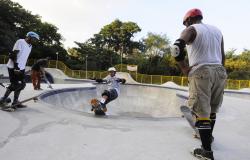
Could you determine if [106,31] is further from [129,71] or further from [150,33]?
[129,71]

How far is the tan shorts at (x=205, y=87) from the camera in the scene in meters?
3.54

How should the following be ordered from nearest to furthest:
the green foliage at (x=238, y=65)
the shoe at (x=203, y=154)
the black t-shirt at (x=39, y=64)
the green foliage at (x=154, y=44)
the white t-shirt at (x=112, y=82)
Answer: the shoe at (x=203, y=154), the white t-shirt at (x=112, y=82), the black t-shirt at (x=39, y=64), the green foliage at (x=238, y=65), the green foliage at (x=154, y=44)

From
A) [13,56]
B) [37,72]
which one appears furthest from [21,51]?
[37,72]

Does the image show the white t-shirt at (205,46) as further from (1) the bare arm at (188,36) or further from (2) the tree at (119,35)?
(2) the tree at (119,35)

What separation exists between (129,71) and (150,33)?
3282 cm

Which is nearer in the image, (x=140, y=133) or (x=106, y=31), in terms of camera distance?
(x=140, y=133)

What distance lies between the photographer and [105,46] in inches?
2714

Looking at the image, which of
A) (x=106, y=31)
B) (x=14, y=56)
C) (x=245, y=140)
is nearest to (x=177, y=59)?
(x=245, y=140)

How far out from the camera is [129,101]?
1936cm

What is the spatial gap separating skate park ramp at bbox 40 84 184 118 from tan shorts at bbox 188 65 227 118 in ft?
14.5

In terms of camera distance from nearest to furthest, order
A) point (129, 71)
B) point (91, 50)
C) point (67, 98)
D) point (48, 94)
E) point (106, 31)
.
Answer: point (48, 94)
point (67, 98)
point (129, 71)
point (91, 50)
point (106, 31)

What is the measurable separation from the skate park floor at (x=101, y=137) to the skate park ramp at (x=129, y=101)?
1794 millimetres

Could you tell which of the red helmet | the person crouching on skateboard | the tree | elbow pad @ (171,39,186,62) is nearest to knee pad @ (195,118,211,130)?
elbow pad @ (171,39,186,62)

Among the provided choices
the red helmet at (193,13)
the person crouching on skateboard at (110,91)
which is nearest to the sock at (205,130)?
the red helmet at (193,13)
